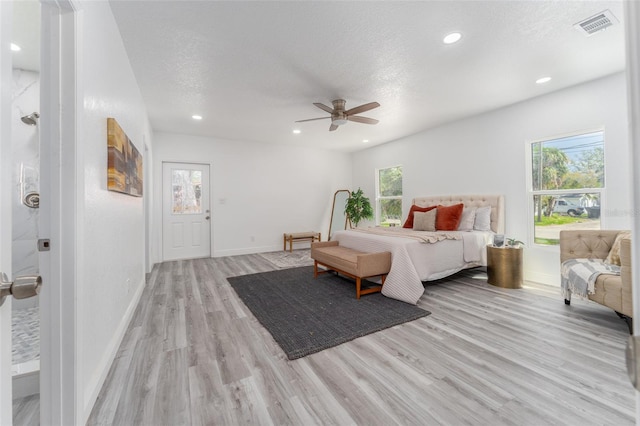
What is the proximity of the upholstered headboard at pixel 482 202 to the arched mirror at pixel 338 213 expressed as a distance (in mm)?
2321

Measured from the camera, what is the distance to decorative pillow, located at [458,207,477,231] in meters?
3.91

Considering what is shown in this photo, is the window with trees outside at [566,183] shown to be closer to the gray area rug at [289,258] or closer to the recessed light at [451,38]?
the recessed light at [451,38]

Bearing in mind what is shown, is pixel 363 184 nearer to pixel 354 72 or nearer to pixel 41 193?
pixel 354 72

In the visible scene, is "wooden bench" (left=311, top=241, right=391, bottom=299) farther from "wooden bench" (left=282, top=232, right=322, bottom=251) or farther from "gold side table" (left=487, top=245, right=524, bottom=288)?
"wooden bench" (left=282, top=232, right=322, bottom=251)

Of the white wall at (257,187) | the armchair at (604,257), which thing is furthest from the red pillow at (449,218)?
the white wall at (257,187)

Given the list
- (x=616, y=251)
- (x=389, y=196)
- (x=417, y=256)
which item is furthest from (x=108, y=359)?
(x=389, y=196)

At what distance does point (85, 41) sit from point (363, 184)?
5809 millimetres

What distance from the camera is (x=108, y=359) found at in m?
1.66

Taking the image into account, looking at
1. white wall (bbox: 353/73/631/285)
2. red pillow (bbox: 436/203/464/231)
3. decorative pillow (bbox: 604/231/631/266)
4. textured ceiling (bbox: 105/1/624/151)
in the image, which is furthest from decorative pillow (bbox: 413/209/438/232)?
decorative pillow (bbox: 604/231/631/266)

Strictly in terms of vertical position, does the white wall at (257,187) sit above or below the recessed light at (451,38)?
below

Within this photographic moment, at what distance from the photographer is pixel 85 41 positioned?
1342 mm

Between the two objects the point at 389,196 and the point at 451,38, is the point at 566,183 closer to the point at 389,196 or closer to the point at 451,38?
the point at 451,38

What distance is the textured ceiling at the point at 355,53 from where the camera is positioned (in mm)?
1937

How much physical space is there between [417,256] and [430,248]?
0.87 feet
